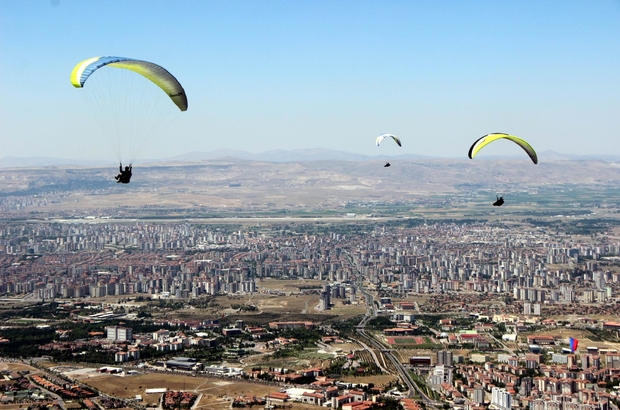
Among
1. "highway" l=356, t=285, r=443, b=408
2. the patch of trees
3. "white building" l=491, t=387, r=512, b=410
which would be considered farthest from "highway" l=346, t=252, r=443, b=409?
"white building" l=491, t=387, r=512, b=410

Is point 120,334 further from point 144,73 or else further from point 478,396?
point 144,73

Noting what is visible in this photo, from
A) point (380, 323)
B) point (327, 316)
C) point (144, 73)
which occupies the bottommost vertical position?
point (327, 316)

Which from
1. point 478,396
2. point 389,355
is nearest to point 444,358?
point 389,355

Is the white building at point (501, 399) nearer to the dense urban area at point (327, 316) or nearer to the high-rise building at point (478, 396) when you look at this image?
the dense urban area at point (327, 316)

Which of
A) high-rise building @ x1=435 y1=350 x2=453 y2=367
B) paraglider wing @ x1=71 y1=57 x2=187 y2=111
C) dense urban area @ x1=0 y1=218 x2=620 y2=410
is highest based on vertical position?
paraglider wing @ x1=71 y1=57 x2=187 y2=111

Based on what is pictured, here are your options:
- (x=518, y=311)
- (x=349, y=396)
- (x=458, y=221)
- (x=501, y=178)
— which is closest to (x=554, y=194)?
(x=501, y=178)

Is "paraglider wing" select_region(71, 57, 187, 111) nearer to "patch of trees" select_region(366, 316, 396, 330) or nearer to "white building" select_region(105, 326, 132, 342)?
"white building" select_region(105, 326, 132, 342)

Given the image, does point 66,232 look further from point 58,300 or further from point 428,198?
point 428,198

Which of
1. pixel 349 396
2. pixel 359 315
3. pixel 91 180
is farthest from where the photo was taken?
pixel 91 180
